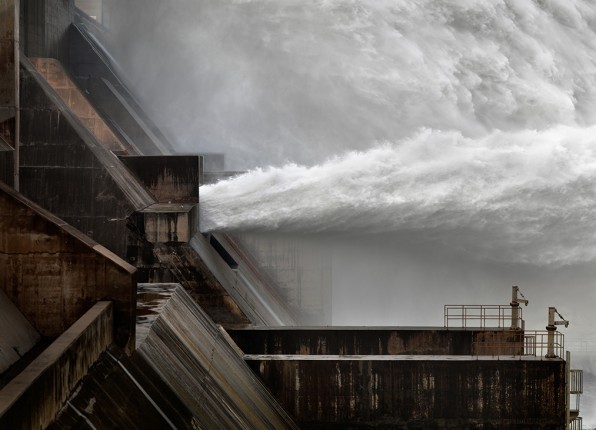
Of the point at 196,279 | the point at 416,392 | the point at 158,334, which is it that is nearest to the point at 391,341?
the point at 416,392

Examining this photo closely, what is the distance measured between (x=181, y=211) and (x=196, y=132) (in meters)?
20.6

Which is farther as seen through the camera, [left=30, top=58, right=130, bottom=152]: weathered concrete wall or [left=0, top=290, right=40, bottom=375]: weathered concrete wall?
Result: [left=30, top=58, right=130, bottom=152]: weathered concrete wall

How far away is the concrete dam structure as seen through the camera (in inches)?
284

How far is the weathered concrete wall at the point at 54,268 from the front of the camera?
321 inches

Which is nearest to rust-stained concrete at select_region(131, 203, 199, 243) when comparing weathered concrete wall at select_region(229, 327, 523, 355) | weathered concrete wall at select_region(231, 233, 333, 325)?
weathered concrete wall at select_region(229, 327, 523, 355)

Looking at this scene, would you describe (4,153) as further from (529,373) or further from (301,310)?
(301,310)

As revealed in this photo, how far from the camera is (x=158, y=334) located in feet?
31.5

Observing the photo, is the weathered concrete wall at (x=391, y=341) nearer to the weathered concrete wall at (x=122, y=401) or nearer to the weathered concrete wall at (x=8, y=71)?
the weathered concrete wall at (x=8, y=71)

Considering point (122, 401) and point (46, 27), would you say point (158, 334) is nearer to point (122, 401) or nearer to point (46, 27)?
point (122, 401)

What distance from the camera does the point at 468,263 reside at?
2914 cm

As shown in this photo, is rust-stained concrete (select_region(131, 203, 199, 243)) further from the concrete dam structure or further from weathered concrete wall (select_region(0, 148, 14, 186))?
weathered concrete wall (select_region(0, 148, 14, 186))

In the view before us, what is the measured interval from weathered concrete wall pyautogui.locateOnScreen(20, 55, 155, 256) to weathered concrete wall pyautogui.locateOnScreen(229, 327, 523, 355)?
305 cm

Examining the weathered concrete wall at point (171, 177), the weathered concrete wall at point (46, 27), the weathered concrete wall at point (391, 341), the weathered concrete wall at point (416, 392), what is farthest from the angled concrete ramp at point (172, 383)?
the weathered concrete wall at point (46, 27)

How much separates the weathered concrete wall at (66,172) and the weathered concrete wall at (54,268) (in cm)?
→ 624
